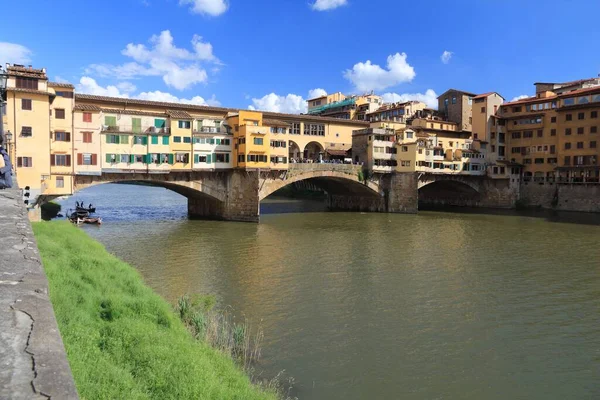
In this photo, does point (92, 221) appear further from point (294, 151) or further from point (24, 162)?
point (294, 151)

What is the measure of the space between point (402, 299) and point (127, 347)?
1295 centimetres

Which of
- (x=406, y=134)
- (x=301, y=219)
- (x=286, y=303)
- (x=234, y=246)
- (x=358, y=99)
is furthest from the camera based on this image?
(x=358, y=99)

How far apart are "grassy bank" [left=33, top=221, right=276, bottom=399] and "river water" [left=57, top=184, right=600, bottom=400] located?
2.95m

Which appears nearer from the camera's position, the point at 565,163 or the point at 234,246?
the point at 234,246

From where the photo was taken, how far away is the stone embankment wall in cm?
5838

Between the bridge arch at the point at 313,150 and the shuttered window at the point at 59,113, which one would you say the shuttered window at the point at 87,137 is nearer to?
the shuttered window at the point at 59,113

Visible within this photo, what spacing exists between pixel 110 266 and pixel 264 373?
7562 millimetres

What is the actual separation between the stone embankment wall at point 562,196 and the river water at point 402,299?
2010 centimetres

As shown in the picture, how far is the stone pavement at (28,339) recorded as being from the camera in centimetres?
292

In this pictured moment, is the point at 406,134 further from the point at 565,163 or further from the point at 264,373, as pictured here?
the point at 264,373

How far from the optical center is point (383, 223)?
47875 mm

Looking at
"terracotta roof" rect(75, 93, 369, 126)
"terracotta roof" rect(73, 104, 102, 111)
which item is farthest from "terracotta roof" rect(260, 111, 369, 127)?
"terracotta roof" rect(73, 104, 102, 111)

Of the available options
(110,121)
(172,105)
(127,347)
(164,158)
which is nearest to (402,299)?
(127,347)

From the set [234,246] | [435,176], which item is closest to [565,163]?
[435,176]
